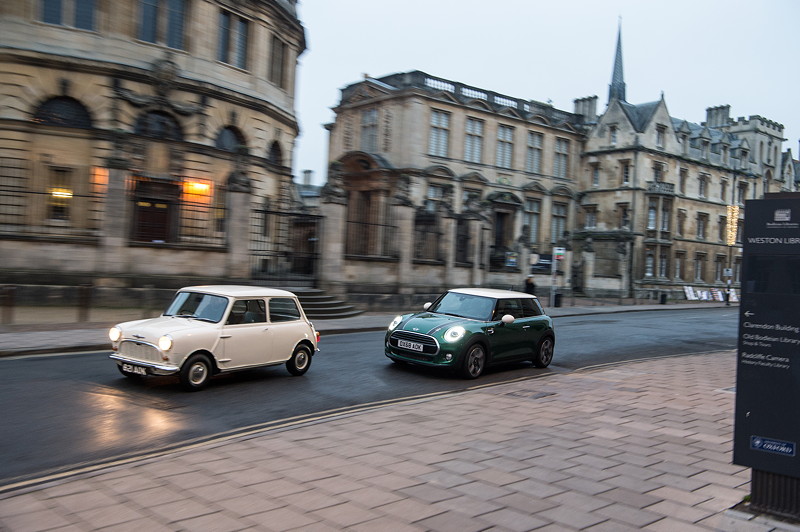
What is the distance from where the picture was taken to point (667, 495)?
5.71 metres

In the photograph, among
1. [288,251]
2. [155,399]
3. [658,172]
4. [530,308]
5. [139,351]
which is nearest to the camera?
[155,399]

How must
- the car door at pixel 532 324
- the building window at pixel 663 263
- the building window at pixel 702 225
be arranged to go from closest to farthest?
the car door at pixel 532 324, the building window at pixel 663 263, the building window at pixel 702 225

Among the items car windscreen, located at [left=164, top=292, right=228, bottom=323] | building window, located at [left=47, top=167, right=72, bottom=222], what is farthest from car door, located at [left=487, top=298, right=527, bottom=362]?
building window, located at [left=47, top=167, right=72, bottom=222]

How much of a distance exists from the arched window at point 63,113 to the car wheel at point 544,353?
20904 millimetres

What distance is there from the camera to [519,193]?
43969 mm

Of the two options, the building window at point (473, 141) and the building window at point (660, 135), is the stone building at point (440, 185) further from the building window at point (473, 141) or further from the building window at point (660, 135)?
the building window at point (660, 135)

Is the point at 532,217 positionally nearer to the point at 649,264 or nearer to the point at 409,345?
the point at 649,264

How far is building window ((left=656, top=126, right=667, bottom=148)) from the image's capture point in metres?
50.3

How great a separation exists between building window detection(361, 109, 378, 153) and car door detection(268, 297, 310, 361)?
2983 centimetres

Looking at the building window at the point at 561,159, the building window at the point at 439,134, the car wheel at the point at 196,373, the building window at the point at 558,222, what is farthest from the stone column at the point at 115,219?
the building window at the point at 561,159

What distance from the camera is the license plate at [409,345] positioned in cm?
1177

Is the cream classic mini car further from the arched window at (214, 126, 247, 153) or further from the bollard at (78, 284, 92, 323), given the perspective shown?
the arched window at (214, 126, 247, 153)

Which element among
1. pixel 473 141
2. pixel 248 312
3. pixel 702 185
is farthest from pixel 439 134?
pixel 248 312

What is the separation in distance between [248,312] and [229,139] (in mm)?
20716
